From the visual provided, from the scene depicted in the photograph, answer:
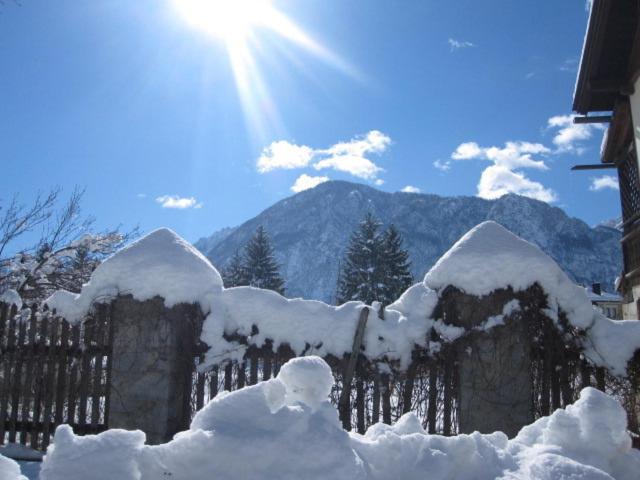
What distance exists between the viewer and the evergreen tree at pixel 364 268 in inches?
1314

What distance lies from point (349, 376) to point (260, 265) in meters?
30.4

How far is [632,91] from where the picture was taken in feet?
28.7

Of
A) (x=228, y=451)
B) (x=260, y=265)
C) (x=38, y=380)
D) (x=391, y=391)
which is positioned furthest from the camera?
(x=260, y=265)

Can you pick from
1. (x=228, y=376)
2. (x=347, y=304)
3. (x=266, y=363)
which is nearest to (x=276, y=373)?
(x=266, y=363)

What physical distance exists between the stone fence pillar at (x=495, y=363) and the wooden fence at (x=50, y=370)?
374 cm

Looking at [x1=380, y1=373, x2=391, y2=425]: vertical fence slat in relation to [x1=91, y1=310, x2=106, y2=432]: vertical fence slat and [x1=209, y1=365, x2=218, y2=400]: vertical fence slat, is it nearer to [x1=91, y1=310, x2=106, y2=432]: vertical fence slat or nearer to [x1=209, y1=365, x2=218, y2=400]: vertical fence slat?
[x1=209, y1=365, x2=218, y2=400]: vertical fence slat

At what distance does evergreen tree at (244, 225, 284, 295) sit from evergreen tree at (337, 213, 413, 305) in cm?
465

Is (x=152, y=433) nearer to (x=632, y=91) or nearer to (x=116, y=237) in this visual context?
(x=116, y=237)

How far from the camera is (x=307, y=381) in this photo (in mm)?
2457

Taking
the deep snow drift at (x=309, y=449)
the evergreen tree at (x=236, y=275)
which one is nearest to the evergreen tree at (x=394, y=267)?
the evergreen tree at (x=236, y=275)

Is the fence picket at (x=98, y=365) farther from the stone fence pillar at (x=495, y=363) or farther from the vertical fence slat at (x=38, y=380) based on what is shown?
the stone fence pillar at (x=495, y=363)

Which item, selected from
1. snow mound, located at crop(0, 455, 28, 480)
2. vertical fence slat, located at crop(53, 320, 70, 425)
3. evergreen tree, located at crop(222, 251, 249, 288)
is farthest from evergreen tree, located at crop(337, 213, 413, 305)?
snow mound, located at crop(0, 455, 28, 480)

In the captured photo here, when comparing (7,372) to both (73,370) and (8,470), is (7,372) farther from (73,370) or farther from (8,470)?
(8,470)

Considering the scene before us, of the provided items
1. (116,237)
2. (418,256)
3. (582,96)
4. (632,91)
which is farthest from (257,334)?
(418,256)
